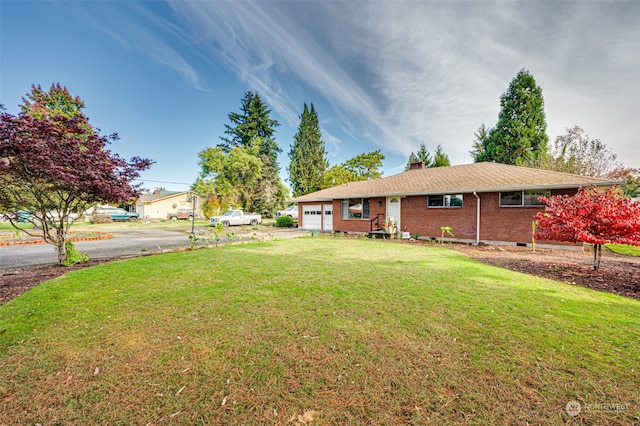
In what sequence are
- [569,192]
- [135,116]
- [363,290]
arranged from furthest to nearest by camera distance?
[135,116] < [569,192] < [363,290]

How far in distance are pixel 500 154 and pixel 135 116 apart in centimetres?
3779

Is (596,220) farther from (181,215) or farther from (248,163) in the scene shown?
(181,215)

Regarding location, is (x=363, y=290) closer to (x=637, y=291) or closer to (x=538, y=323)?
(x=538, y=323)

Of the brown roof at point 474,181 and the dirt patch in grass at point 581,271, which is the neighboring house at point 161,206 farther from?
the dirt patch in grass at point 581,271

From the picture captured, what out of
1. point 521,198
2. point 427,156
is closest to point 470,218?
point 521,198

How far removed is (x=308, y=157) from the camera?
37.9m

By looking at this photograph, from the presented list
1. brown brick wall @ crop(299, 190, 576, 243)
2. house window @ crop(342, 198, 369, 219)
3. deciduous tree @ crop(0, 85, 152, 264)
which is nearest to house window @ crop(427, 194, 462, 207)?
brown brick wall @ crop(299, 190, 576, 243)

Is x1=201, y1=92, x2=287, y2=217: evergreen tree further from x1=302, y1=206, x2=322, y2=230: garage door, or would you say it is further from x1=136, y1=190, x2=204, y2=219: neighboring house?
x1=302, y1=206, x2=322, y2=230: garage door

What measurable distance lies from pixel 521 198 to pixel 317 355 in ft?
43.0

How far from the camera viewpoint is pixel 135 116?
66.3 feet

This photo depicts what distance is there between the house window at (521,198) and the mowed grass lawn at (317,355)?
7.72 m

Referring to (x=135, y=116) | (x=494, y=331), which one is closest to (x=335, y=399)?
(x=494, y=331)

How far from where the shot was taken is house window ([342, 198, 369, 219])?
55.8 feet

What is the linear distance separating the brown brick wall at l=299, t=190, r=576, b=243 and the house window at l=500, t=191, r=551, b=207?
20 cm
